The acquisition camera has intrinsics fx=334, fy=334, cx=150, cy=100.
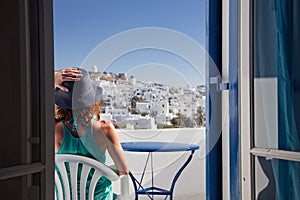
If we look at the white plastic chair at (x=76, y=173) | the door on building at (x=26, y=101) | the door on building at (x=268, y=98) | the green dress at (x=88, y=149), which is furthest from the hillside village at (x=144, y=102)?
the door on building at (x=26, y=101)

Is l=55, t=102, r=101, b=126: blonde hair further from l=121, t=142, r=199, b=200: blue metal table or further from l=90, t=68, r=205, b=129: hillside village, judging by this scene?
l=121, t=142, r=199, b=200: blue metal table

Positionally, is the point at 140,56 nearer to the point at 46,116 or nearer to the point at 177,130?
the point at 177,130

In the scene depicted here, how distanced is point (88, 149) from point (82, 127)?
0.16m

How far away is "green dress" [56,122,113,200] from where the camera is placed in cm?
229

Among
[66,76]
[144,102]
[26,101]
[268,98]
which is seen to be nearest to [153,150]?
[144,102]

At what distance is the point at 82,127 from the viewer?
2.36m

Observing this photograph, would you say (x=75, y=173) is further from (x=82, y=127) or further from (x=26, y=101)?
(x=26, y=101)

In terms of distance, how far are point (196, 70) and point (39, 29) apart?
1927 mm

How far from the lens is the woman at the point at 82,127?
2.30 m

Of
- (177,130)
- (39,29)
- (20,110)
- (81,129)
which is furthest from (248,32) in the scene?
(177,130)

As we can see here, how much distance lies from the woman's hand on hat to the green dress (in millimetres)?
313

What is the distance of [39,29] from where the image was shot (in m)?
1.13

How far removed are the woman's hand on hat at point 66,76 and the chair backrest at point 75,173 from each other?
1.74 feet

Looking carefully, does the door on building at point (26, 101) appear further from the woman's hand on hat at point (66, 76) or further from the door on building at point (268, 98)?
the woman's hand on hat at point (66, 76)
